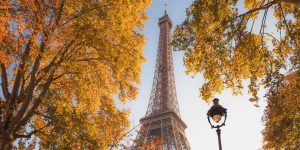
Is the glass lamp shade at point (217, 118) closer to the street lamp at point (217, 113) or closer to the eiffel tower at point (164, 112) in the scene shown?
the street lamp at point (217, 113)

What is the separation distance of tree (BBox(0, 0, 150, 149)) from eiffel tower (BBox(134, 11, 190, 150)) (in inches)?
1760

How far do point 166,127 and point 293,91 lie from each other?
Result: 51.9 metres

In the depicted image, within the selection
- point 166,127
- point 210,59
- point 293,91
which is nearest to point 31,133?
point 210,59

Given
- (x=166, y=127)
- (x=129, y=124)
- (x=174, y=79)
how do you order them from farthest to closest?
(x=174, y=79)
(x=166, y=127)
(x=129, y=124)

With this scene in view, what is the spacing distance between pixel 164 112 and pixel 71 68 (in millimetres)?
54806

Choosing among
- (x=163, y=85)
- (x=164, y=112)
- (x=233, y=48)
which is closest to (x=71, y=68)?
(x=233, y=48)

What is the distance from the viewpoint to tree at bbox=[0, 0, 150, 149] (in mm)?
10164

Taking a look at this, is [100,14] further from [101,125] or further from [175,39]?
[101,125]

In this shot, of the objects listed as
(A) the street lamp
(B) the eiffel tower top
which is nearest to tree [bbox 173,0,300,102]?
(A) the street lamp

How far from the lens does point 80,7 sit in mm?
11688

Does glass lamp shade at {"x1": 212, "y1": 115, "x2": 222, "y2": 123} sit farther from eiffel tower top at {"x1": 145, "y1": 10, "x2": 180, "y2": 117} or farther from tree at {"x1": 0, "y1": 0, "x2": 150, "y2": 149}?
eiffel tower top at {"x1": 145, "y1": 10, "x2": 180, "y2": 117}

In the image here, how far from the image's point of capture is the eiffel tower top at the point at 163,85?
2739 inches

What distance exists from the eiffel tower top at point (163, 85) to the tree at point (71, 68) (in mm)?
53317

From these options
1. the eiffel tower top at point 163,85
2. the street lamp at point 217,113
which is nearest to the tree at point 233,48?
the street lamp at point 217,113
